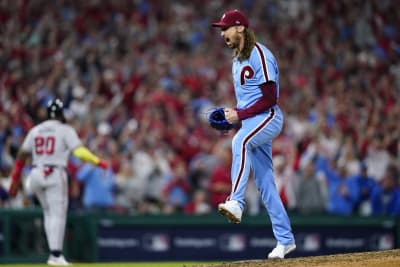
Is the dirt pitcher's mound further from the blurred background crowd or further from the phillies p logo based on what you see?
the blurred background crowd

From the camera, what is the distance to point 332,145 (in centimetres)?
1941

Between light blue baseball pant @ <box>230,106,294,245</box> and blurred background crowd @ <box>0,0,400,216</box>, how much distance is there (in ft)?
20.5

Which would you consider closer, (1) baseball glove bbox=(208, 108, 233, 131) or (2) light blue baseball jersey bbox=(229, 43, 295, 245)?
(2) light blue baseball jersey bbox=(229, 43, 295, 245)

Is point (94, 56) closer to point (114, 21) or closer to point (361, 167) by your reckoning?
point (114, 21)

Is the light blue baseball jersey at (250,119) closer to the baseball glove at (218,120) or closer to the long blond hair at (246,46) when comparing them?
the long blond hair at (246,46)

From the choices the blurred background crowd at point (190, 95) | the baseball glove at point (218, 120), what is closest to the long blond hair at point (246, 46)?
the baseball glove at point (218, 120)

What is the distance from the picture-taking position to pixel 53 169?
13992 mm

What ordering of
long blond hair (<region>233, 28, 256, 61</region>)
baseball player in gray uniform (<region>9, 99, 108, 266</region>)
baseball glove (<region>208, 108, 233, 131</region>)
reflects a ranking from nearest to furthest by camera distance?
long blond hair (<region>233, 28, 256, 61</region>) → baseball glove (<region>208, 108, 233, 131</region>) → baseball player in gray uniform (<region>9, 99, 108, 266</region>)

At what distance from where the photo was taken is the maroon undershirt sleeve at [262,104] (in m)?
10.7

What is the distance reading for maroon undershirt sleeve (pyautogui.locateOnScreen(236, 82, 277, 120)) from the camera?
10.7 m

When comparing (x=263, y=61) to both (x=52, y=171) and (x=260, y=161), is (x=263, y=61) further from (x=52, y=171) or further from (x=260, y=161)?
(x=52, y=171)

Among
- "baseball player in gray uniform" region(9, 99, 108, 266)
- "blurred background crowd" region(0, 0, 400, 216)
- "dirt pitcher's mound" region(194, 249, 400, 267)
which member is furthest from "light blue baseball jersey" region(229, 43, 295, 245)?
"blurred background crowd" region(0, 0, 400, 216)

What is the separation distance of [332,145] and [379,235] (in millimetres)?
2325

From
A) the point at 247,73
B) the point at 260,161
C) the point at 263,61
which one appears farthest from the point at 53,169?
the point at 263,61
